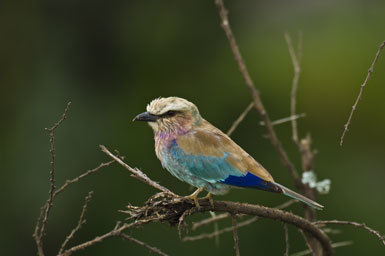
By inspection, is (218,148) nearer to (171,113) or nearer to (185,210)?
(171,113)

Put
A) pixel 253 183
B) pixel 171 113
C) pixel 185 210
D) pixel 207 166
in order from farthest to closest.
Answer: pixel 171 113, pixel 207 166, pixel 253 183, pixel 185 210

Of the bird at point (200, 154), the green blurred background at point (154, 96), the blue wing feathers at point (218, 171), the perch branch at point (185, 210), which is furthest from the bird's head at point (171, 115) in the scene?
the green blurred background at point (154, 96)

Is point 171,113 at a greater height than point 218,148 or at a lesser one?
greater

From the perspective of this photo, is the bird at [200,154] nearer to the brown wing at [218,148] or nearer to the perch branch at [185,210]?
the brown wing at [218,148]

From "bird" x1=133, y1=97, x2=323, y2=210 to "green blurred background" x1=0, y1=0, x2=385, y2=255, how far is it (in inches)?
99.3

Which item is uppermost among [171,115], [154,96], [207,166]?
[171,115]

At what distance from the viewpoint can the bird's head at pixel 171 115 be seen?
3525 mm

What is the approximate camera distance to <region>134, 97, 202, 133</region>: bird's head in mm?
3525

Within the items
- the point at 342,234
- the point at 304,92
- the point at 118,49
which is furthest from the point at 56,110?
the point at 342,234

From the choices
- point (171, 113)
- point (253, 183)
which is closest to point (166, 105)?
point (171, 113)

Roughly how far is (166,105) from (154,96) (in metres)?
3.52

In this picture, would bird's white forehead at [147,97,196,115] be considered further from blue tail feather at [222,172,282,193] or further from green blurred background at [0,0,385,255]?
green blurred background at [0,0,385,255]

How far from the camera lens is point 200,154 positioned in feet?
11.6

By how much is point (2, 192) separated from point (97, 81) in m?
1.65
